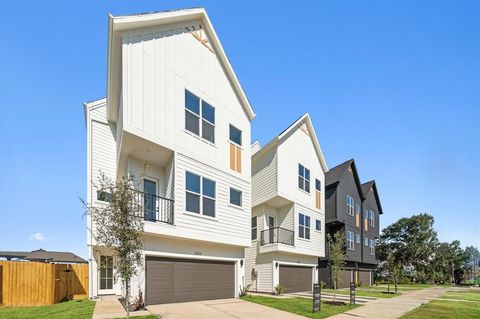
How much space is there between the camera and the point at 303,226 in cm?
2603

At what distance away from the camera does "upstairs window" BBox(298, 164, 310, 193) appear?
2595cm

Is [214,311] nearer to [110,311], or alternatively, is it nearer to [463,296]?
[110,311]

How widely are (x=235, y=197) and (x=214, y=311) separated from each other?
657 cm

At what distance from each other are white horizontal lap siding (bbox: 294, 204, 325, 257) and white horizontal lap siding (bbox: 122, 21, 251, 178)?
948 centimetres

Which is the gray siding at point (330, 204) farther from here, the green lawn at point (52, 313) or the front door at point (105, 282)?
the green lawn at point (52, 313)

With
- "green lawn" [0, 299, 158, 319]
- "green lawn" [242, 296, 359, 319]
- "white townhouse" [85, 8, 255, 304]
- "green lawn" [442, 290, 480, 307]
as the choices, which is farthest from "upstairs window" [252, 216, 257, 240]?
"green lawn" [442, 290, 480, 307]

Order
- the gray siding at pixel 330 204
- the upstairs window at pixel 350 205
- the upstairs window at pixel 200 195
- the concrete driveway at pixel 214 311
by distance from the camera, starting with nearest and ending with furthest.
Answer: the concrete driveway at pixel 214 311
the upstairs window at pixel 200 195
the gray siding at pixel 330 204
the upstairs window at pixel 350 205

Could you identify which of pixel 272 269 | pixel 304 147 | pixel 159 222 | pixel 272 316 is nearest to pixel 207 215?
pixel 159 222

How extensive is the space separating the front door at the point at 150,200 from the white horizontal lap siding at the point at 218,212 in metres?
1.08

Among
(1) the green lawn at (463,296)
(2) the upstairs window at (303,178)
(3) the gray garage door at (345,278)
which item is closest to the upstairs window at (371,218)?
(3) the gray garage door at (345,278)

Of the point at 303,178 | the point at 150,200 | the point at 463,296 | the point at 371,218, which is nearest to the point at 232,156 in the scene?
the point at 150,200

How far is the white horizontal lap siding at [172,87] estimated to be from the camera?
45.5 feet

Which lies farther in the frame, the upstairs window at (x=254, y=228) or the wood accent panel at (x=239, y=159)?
the upstairs window at (x=254, y=228)

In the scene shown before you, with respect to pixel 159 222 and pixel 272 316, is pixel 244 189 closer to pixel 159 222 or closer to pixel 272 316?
pixel 159 222
